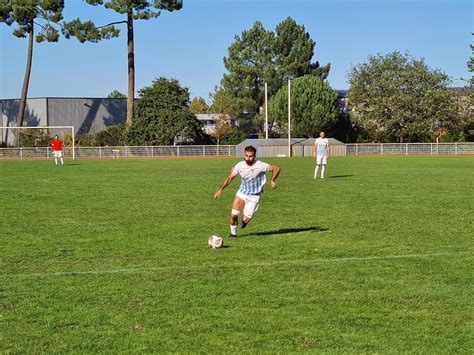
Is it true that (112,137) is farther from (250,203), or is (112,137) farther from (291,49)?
(250,203)

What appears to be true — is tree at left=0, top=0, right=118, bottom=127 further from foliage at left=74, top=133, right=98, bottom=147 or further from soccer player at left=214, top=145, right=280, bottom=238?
soccer player at left=214, top=145, right=280, bottom=238

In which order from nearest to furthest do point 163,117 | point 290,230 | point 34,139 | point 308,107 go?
point 290,230, point 34,139, point 163,117, point 308,107

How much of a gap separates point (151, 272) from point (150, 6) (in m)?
60.3

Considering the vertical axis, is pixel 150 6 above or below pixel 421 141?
above

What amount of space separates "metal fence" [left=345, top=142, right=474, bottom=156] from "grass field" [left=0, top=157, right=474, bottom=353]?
1948 inches

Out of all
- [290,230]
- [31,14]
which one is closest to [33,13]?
[31,14]

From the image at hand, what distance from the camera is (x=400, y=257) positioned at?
410 inches

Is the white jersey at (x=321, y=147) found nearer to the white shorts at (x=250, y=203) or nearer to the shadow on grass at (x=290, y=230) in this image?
the shadow on grass at (x=290, y=230)

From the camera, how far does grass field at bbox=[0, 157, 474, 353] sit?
6449 millimetres

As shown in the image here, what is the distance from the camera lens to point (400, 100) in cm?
7381

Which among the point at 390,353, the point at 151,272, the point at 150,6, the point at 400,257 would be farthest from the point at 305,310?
the point at 150,6

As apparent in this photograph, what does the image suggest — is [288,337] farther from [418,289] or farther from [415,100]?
[415,100]

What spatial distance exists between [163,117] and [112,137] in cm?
562

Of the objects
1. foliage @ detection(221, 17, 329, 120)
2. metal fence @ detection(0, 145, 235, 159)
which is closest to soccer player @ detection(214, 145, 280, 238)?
metal fence @ detection(0, 145, 235, 159)
